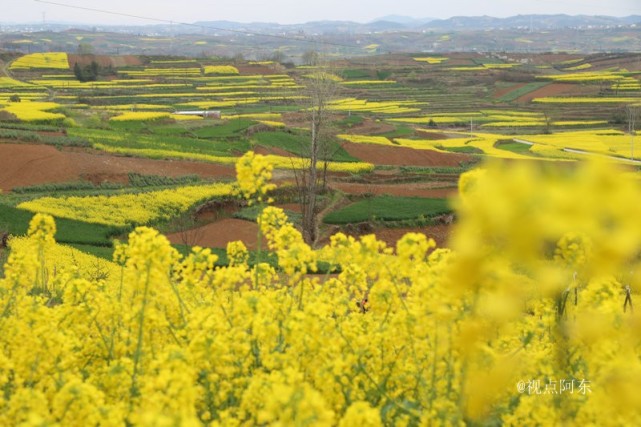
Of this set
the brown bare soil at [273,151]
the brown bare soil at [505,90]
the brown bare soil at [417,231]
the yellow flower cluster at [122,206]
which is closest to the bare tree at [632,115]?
the brown bare soil at [505,90]

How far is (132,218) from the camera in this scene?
23.9 meters

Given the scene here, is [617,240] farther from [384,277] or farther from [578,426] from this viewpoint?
[384,277]

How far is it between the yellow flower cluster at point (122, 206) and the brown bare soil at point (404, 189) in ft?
23.0

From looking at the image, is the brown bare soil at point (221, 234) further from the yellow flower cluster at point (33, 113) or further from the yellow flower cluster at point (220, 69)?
the yellow flower cluster at point (220, 69)

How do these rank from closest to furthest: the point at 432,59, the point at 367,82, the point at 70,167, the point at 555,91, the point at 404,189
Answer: the point at 70,167
the point at 404,189
the point at 555,91
the point at 367,82
the point at 432,59

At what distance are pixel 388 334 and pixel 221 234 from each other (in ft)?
66.8

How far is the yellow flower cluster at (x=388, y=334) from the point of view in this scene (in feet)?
5.41

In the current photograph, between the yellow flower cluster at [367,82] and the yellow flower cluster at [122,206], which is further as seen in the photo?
the yellow flower cluster at [367,82]

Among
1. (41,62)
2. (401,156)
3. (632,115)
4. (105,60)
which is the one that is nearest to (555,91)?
(632,115)

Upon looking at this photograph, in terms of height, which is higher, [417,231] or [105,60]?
[105,60]

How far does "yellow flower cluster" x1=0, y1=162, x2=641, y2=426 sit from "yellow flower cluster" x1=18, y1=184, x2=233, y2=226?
1898cm

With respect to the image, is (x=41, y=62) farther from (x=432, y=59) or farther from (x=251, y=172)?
(x=251, y=172)

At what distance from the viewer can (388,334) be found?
13.3ft

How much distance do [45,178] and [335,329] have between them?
27.7m
